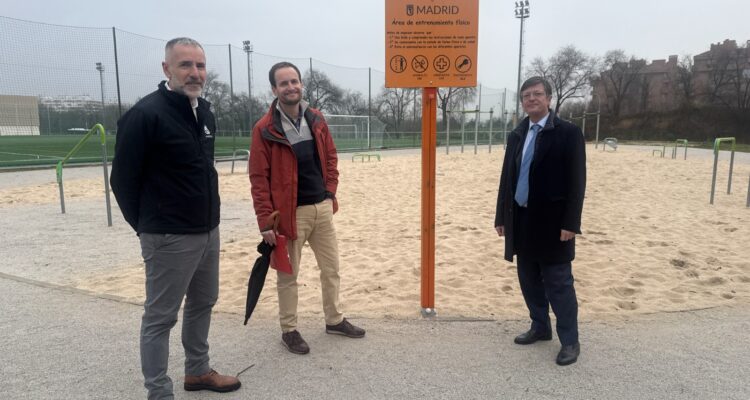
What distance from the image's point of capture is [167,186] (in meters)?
2.18

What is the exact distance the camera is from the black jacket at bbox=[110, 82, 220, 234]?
2.08m

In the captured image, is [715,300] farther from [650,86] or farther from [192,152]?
[650,86]

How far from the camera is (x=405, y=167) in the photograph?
50.2 ft

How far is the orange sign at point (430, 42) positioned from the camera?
3168mm

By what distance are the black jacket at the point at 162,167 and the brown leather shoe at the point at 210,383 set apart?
0.86 m

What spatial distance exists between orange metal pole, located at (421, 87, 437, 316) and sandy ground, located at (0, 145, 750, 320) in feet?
0.75

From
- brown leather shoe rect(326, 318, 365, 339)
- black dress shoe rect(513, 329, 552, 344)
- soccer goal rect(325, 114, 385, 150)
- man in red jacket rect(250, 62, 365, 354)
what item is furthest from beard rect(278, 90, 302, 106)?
soccer goal rect(325, 114, 385, 150)

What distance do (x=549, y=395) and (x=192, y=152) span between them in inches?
85.7

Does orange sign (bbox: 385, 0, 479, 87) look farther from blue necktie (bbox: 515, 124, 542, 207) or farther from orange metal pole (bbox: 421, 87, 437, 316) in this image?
blue necktie (bbox: 515, 124, 542, 207)

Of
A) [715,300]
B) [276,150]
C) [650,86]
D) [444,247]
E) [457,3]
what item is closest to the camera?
[276,150]

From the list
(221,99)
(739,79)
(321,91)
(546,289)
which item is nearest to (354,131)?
(321,91)

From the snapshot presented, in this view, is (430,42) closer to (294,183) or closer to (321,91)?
(294,183)

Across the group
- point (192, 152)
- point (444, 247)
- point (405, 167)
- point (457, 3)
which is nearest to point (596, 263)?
point (444, 247)

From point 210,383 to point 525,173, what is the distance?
7.12ft
